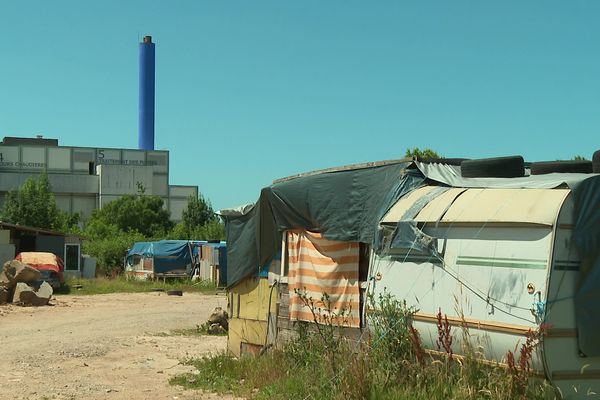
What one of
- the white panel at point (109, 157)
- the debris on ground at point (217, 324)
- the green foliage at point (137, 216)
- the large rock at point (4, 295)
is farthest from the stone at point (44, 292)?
the white panel at point (109, 157)

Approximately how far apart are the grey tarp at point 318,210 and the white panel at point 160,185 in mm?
73179

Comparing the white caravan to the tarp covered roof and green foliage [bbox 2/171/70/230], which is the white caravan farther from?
green foliage [bbox 2/171/70/230]

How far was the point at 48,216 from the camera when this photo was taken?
53406 mm

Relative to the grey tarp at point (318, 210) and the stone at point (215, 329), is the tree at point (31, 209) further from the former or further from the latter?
the grey tarp at point (318, 210)

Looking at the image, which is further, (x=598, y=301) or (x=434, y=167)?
(x=434, y=167)

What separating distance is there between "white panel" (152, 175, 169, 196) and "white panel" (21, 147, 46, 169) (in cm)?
1173

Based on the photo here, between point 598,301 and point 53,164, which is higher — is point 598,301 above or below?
below

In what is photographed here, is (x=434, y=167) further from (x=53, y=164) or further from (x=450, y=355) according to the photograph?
(x=53, y=164)

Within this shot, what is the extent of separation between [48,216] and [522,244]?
5049 centimetres

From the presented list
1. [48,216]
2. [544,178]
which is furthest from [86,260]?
[544,178]

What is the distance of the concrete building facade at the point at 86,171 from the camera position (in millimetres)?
80750

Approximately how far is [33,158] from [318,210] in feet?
252

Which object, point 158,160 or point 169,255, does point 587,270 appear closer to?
point 169,255

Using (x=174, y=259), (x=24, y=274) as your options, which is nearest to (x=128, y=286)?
(x=174, y=259)
